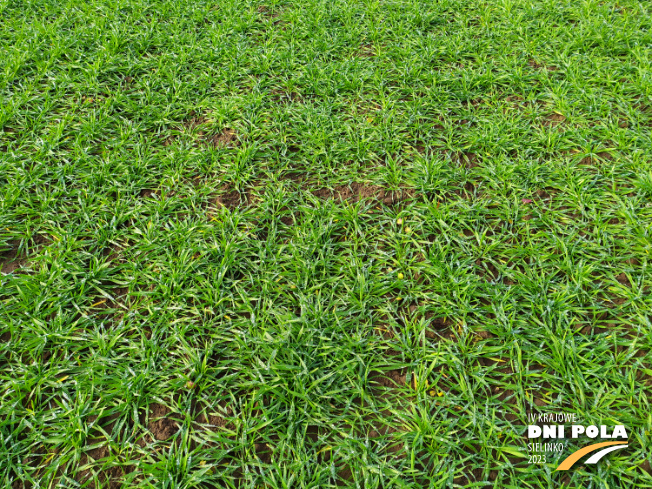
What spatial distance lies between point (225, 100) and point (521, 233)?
2.39 meters

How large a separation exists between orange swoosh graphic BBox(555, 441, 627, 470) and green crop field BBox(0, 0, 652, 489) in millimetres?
28

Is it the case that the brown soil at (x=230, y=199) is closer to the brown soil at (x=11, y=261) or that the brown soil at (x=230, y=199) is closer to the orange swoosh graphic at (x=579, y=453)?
the brown soil at (x=11, y=261)

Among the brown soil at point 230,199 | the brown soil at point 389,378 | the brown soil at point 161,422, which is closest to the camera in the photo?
the brown soil at point 161,422

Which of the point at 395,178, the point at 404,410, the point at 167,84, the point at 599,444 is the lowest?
the point at 599,444

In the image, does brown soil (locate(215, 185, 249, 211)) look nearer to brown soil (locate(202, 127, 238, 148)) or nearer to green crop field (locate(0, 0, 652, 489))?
green crop field (locate(0, 0, 652, 489))

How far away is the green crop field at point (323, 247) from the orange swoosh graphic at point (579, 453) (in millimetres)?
28

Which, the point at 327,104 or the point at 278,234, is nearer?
the point at 278,234

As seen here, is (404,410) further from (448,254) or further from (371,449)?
(448,254)

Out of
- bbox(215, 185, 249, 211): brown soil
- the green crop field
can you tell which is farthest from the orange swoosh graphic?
bbox(215, 185, 249, 211): brown soil

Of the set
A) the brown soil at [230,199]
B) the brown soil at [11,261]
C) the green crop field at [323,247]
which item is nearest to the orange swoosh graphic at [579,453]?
the green crop field at [323,247]

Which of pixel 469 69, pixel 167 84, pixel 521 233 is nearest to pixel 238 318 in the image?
pixel 521 233

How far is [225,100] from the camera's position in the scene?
11.9 feet

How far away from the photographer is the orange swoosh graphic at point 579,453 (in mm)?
1940

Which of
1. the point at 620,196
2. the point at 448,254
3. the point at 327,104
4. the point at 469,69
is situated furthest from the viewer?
the point at 469,69
